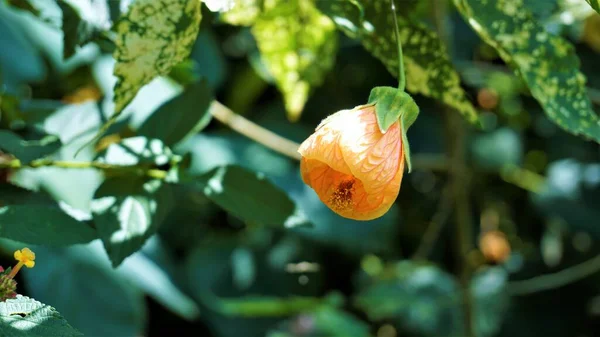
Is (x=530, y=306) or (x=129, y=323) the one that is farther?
(x=530, y=306)

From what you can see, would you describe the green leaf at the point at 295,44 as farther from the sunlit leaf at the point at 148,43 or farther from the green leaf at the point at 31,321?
the green leaf at the point at 31,321

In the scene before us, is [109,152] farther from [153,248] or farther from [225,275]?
[225,275]

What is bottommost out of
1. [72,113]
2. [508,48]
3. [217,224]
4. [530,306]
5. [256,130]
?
[530,306]

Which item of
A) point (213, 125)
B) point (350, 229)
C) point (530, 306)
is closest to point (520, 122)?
point (530, 306)

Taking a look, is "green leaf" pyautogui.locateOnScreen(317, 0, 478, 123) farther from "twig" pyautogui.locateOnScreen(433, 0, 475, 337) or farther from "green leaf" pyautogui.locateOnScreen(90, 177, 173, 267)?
"twig" pyautogui.locateOnScreen(433, 0, 475, 337)

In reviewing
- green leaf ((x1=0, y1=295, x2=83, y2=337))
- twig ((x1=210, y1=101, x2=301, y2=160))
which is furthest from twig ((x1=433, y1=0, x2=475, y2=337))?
green leaf ((x1=0, y1=295, x2=83, y2=337))

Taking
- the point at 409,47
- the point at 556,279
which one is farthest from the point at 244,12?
the point at 556,279
